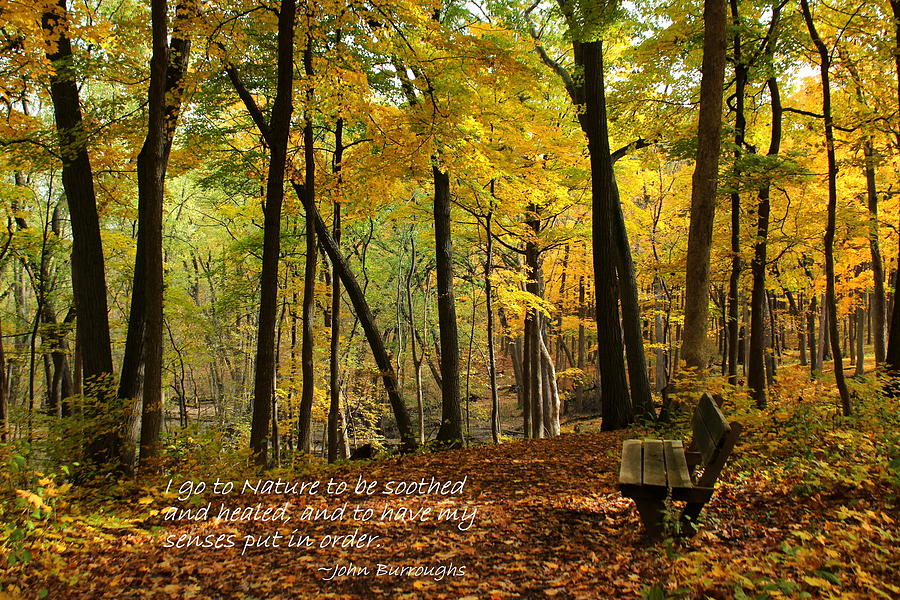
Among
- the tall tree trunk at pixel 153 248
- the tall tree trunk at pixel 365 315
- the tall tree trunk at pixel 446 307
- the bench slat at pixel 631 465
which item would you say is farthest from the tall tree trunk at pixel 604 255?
the tall tree trunk at pixel 153 248

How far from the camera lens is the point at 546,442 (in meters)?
8.16

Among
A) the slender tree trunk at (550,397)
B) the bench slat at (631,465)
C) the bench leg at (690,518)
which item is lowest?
the slender tree trunk at (550,397)

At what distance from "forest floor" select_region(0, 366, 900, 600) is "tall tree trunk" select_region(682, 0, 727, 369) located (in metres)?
1.30

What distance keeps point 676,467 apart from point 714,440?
398 mm

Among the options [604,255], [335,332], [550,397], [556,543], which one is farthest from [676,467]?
[550,397]

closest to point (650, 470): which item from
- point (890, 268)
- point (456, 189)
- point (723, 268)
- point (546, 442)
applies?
point (546, 442)

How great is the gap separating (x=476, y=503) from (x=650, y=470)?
6.34ft

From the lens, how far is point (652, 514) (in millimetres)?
3340

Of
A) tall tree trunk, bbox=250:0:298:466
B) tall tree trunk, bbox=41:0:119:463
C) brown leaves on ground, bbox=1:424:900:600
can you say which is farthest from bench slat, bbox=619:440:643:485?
tall tree trunk, bbox=41:0:119:463

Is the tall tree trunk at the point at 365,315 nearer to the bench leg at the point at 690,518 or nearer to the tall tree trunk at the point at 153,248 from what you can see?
the tall tree trunk at the point at 153,248

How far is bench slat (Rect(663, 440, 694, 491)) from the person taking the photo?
3.26 metres

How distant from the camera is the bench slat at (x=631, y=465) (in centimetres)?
332

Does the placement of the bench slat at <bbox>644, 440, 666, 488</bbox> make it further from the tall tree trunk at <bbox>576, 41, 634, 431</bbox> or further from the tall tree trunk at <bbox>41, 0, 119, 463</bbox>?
the tall tree trunk at <bbox>41, 0, 119, 463</bbox>

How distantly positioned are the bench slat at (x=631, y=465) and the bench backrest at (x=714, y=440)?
0.40 meters
